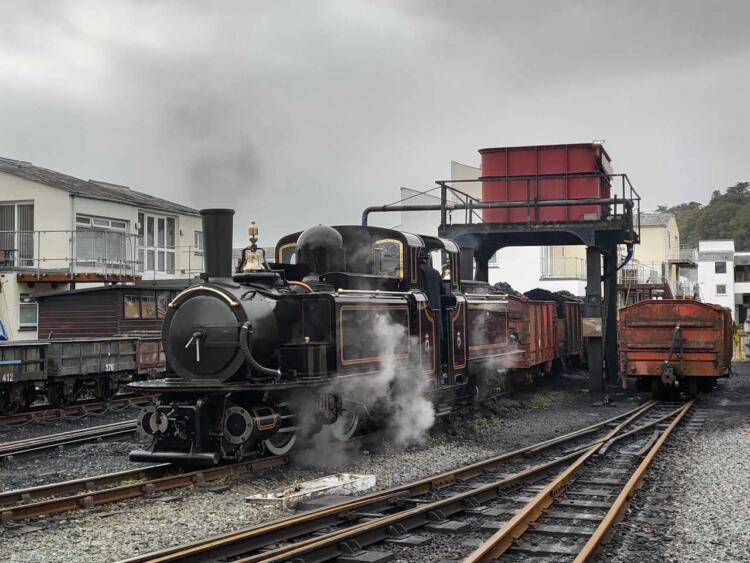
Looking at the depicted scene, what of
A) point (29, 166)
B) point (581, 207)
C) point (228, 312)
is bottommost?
point (228, 312)

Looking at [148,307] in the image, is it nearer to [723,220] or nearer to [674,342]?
[674,342]

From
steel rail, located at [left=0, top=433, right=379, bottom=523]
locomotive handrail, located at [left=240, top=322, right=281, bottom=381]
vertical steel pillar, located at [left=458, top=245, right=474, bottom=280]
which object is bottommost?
steel rail, located at [left=0, top=433, right=379, bottom=523]

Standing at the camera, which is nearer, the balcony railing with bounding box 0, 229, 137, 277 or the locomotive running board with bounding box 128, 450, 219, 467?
the locomotive running board with bounding box 128, 450, 219, 467

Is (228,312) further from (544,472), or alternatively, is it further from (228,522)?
(544,472)

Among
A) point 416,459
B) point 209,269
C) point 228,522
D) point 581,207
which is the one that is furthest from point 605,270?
point 228,522

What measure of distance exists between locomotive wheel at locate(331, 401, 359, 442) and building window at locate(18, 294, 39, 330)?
52.3 feet

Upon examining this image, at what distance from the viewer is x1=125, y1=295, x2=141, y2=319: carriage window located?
2190 cm

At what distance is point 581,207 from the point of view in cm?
2223

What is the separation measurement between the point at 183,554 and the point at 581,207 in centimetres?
1760

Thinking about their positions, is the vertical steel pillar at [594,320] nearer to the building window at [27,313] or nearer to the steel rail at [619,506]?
the steel rail at [619,506]

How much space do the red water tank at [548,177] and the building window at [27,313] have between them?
43.5 feet

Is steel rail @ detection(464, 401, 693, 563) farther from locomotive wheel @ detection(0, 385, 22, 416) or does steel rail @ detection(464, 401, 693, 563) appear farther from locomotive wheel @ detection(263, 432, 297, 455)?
locomotive wheel @ detection(0, 385, 22, 416)

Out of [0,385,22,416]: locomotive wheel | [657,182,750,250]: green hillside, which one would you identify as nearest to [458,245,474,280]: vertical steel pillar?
[0,385,22,416]: locomotive wheel

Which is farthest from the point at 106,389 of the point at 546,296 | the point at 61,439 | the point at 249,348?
the point at 546,296
